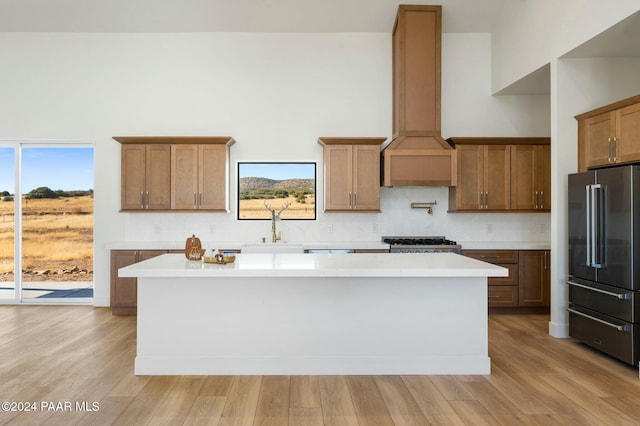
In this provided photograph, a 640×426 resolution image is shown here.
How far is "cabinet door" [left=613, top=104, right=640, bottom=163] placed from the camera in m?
3.55

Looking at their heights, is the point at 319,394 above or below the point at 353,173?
below

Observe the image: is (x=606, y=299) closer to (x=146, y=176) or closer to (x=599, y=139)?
(x=599, y=139)

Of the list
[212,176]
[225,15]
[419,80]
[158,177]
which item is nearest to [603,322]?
[419,80]

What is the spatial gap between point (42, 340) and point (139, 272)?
205 cm

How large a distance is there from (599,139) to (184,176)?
466 centimetres

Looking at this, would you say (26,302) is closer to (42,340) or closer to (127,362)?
(42,340)

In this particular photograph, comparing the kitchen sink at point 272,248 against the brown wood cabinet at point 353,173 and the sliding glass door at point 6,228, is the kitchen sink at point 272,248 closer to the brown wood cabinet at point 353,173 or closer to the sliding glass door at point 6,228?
the brown wood cabinet at point 353,173

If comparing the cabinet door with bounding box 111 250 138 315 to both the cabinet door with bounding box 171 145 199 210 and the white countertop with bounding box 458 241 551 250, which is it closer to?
the cabinet door with bounding box 171 145 199 210

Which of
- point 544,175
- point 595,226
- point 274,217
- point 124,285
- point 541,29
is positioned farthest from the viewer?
point 274,217

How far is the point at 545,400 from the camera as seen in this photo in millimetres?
2877

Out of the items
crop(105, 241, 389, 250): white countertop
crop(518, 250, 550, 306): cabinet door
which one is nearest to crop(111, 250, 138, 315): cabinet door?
crop(105, 241, 389, 250): white countertop

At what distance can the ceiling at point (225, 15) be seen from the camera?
542cm

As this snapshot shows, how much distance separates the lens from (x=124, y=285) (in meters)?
5.21

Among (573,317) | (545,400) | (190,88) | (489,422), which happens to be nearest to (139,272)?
(489,422)
